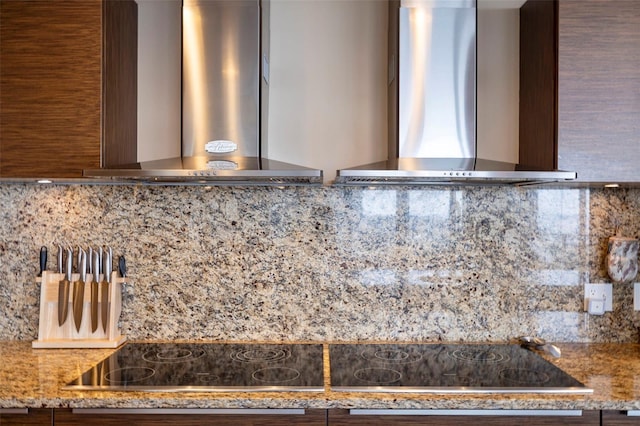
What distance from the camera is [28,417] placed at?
63.0 inches

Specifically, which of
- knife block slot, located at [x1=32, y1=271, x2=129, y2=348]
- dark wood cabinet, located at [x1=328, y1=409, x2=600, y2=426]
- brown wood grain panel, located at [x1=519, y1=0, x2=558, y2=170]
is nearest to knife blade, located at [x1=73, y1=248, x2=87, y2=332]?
knife block slot, located at [x1=32, y1=271, x2=129, y2=348]

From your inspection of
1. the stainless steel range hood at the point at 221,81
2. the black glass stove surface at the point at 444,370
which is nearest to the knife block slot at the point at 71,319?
the stainless steel range hood at the point at 221,81

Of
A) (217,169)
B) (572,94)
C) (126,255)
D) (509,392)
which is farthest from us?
(126,255)

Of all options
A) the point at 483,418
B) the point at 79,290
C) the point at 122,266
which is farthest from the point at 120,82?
the point at 483,418

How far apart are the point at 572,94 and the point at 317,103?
38.6 inches

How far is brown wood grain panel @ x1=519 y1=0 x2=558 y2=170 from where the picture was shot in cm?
191

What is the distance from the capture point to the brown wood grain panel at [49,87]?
6.15 feet

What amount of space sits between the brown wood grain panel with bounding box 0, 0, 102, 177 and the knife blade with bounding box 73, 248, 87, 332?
400mm

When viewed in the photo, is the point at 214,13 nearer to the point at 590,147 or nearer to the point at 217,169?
the point at 217,169

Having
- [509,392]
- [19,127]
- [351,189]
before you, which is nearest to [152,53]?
[19,127]

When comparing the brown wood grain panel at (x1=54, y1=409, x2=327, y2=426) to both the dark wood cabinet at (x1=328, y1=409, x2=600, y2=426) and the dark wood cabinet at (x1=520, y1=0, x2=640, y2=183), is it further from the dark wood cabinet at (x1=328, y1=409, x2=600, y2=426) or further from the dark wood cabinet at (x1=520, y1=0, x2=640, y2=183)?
the dark wood cabinet at (x1=520, y1=0, x2=640, y2=183)

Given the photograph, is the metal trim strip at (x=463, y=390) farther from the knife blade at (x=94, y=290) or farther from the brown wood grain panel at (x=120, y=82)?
the brown wood grain panel at (x=120, y=82)

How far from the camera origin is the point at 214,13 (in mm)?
1989

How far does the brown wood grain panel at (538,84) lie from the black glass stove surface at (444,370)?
73 cm
